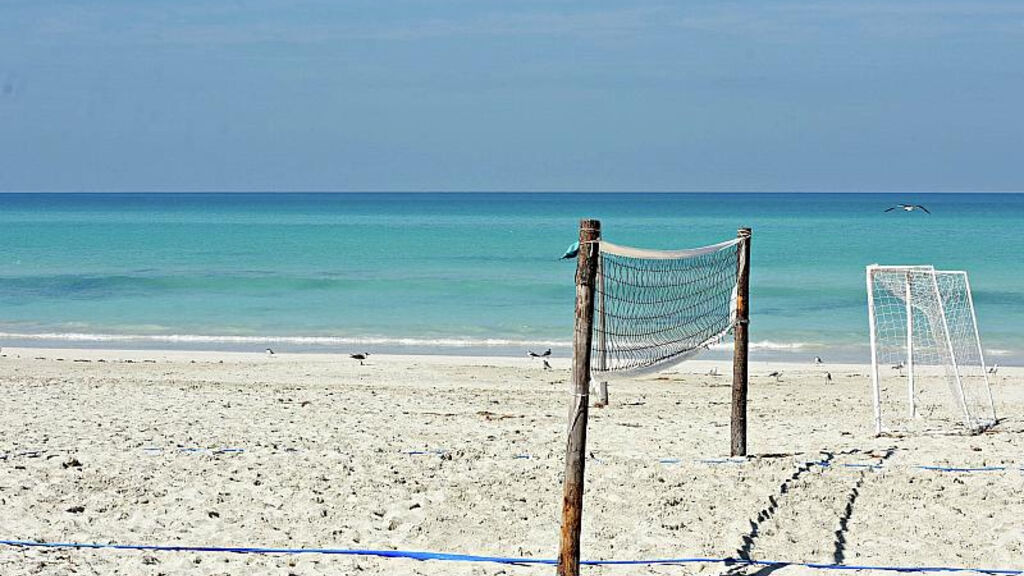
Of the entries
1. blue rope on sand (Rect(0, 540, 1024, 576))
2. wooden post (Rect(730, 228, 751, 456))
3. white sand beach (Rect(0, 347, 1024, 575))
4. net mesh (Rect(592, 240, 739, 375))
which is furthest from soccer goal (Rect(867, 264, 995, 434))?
blue rope on sand (Rect(0, 540, 1024, 576))

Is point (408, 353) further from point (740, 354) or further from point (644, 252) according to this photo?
point (644, 252)

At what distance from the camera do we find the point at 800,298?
93.7 ft

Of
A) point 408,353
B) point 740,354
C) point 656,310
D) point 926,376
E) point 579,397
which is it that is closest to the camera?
point 579,397

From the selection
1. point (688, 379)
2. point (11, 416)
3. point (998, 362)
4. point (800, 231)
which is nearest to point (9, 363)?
point (11, 416)

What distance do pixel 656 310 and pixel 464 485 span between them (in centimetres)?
1484

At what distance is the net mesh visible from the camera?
7164mm

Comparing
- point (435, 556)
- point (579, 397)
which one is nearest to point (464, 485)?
point (435, 556)

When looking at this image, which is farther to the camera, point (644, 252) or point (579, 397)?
point (644, 252)

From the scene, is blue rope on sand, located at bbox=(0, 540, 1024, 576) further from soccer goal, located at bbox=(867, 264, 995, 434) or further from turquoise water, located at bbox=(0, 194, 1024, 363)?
turquoise water, located at bbox=(0, 194, 1024, 363)

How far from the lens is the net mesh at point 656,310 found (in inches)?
282

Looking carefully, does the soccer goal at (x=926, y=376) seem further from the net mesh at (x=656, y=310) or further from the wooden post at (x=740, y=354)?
the wooden post at (x=740, y=354)

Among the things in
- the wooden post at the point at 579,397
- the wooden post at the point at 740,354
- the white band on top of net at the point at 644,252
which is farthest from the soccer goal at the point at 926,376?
the wooden post at the point at 579,397

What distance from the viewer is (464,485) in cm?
740

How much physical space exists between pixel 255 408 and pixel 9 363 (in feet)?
20.1
